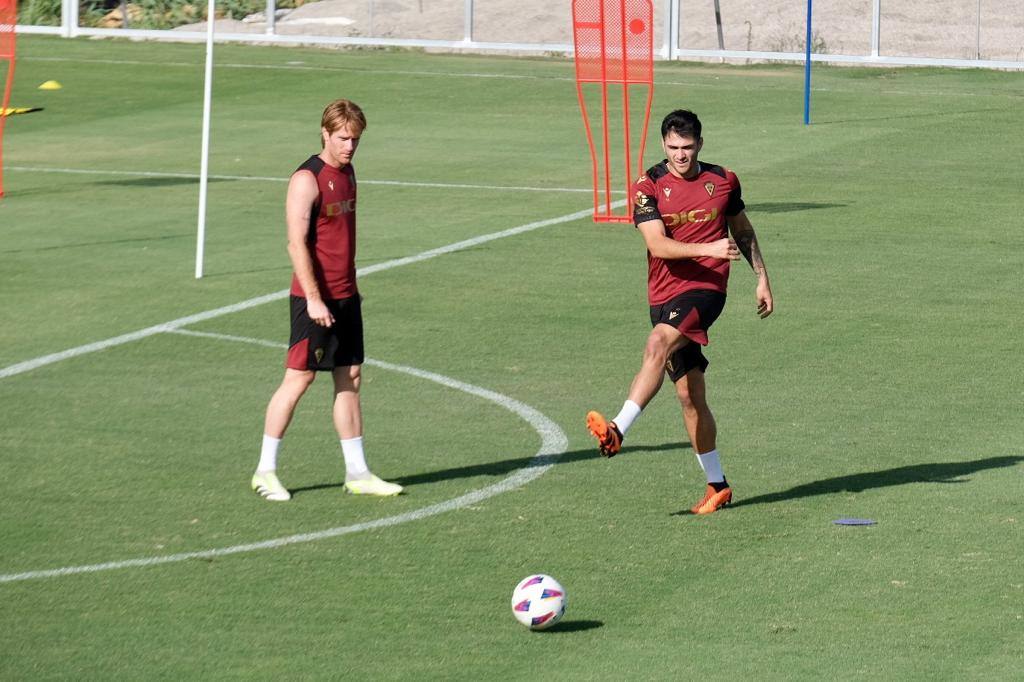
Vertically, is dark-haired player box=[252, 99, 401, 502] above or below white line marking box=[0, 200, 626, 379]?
above

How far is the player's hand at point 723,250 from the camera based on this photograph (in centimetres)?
942

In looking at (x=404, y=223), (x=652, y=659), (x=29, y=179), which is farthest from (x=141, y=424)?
(x=29, y=179)

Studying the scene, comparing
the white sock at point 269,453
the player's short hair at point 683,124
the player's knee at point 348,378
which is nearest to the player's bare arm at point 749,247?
the player's short hair at point 683,124

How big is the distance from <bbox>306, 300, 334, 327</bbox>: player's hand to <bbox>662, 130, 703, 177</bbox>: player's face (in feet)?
6.50

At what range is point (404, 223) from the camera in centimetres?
2027

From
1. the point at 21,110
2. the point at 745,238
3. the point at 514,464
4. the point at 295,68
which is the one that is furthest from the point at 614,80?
the point at 295,68

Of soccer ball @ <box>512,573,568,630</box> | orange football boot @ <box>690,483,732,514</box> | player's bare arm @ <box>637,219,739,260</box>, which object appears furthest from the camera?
orange football boot @ <box>690,483,732,514</box>

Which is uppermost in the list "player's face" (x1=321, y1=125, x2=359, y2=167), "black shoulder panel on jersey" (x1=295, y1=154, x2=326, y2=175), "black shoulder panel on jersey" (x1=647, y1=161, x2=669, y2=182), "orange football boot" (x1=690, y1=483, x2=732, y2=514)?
"player's face" (x1=321, y1=125, x2=359, y2=167)

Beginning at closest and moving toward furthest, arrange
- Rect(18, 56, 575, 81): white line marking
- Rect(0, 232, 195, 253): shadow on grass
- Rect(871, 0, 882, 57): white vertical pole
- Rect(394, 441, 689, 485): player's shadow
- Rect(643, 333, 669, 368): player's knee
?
Rect(643, 333, 669, 368): player's knee → Rect(394, 441, 689, 485): player's shadow → Rect(0, 232, 195, 253): shadow on grass → Rect(18, 56, 575, 81): white line marking → Rect(871, 0, 882, 57): white vertical pole

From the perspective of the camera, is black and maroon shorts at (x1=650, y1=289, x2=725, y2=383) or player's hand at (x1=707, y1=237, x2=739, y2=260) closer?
player's hand at (x1=707, y1=237, x2=739, y2=260)

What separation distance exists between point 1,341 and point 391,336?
301 cm

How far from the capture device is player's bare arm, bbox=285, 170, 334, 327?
989 centimetres

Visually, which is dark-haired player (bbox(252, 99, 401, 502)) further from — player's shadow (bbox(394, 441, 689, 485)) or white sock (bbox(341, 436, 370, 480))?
player's shadow (bbox(394, 441, 689, 485))

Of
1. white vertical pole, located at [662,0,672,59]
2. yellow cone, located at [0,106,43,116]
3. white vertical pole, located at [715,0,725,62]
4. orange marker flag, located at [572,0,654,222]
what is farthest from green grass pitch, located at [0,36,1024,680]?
white vertical pole, located at [715,0,725,62]
